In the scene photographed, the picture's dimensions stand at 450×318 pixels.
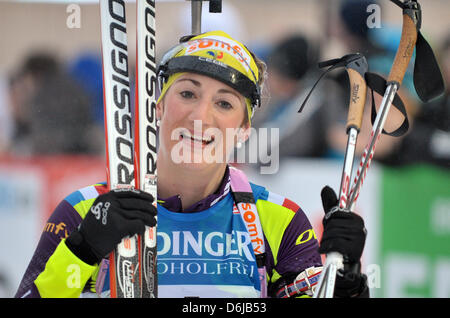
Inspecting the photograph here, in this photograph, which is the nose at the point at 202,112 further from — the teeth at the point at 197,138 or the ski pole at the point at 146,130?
the ski pole at the point at 146,130

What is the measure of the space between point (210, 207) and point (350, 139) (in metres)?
0.59

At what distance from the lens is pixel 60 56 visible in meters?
3.20

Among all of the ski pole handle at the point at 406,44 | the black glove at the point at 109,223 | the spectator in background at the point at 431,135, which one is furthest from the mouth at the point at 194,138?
the spectator in background at the point at 431,135

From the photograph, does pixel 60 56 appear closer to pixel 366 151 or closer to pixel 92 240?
pixel 92 240

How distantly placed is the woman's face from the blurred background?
1.32 ft

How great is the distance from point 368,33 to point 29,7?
1733 millimetres

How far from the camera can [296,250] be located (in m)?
2.23

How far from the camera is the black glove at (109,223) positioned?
1808 mm

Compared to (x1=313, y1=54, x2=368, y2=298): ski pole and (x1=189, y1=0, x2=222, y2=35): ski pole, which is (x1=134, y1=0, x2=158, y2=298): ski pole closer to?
(x1=189, y1=0, x2=222, y2=35): ski pole

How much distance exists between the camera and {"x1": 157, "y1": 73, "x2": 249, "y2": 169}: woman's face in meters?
2.17

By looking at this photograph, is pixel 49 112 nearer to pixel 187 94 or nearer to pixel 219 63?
pixel 187 94

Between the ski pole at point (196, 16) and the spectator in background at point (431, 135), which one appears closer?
the ski pole at point (196, 16)

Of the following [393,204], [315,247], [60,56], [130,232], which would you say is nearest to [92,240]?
[130,232]

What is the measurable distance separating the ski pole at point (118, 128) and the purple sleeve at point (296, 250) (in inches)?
22.7
